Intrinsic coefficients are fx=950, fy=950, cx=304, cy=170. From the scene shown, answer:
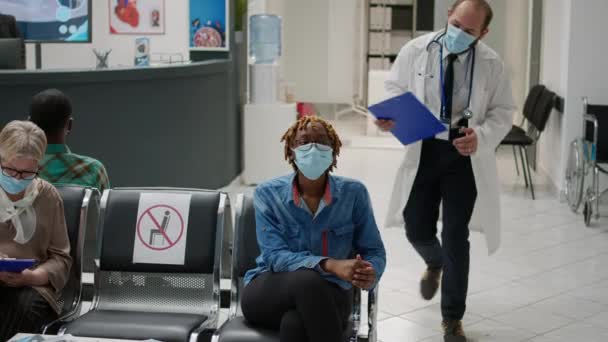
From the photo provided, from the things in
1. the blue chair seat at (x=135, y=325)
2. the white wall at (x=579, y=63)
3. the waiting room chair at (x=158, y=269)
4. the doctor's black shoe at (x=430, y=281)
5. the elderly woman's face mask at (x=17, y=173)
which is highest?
the white wall at (x=579, y=63)

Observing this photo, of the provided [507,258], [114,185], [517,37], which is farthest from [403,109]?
[517,37]

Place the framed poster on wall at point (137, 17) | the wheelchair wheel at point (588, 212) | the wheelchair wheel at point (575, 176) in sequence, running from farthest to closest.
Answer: the framed poster on wall at point (137, 17) → the wheelchair wheel at point (575, 176) → the wheelchair wheel at point (588, 212)

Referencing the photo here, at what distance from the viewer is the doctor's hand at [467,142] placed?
14.2 ft

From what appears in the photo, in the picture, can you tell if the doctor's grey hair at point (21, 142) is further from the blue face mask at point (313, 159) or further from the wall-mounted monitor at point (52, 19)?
the wall-mounted monitor at point (52, 19)

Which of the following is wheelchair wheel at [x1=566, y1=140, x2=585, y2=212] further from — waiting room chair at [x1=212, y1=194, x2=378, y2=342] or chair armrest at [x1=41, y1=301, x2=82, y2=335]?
chair armrest at [x1=41, y1=301, x2=82, y2=335]

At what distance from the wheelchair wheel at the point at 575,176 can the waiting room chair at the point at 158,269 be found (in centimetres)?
453

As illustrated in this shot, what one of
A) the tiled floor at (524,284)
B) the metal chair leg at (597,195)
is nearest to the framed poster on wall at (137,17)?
the tiled floor at (524,284)

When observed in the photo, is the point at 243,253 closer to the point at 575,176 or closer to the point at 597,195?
the point at 597,195

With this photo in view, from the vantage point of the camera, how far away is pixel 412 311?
514 centimetres

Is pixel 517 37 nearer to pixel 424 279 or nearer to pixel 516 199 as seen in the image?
pixel 516 199

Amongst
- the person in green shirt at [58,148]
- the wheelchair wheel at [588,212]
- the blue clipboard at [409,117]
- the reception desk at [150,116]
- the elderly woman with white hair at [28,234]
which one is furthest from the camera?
the wheelchair wheel at [588,212]

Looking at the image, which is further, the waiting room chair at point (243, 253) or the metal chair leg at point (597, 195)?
the metal chair leg at point (597, 195)

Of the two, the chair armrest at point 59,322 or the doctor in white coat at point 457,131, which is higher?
the doctor in white coat at point 457,131

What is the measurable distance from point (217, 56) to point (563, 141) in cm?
328
